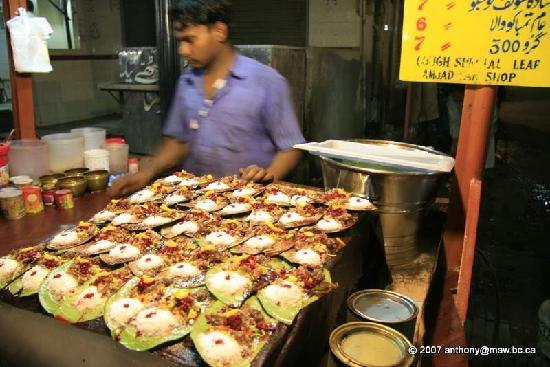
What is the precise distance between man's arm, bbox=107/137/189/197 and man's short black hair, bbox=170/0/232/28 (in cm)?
99

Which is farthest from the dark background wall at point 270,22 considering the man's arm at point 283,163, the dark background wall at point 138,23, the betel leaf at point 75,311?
the betel leaf at point 75,311

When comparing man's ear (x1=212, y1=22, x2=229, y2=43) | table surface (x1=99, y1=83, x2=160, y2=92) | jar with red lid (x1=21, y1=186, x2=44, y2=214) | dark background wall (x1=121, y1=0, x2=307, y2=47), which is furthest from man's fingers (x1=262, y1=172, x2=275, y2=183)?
dark background wall (x1=121, y1=0, x2=307, y2=47)

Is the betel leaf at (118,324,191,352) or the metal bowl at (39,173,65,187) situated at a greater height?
the metal bowl at (39,173,65,187)

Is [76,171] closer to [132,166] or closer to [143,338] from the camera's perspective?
[132,166]

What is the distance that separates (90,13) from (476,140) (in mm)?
11111

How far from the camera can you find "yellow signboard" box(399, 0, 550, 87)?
2.31 m

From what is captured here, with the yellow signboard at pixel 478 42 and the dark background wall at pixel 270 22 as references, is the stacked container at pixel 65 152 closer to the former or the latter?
the yellow signboard at pixel 478 42

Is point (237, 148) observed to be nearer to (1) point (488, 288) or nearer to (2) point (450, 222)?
(2) point (450, 222)

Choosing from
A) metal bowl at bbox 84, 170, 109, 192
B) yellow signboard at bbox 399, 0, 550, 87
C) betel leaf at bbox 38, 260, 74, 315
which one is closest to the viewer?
betel leaf at bbox 38, 260, 74, 315

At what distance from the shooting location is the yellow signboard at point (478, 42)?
2312mm

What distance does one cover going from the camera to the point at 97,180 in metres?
3.30

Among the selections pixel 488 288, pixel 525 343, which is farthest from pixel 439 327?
pixel 488 288

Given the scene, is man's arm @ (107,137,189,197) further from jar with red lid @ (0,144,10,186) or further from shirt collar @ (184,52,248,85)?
jar with red lid @ (0,144,10,186)

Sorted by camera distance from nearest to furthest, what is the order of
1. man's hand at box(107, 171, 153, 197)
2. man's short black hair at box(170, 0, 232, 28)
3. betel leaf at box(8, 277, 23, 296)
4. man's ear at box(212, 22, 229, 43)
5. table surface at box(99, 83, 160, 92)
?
betel leaf at box(8, 277, 23, 296), man's short black hair at box(170, 0, 232, 28), man's ear at box(212, 22, 229, 43), man's hand at box(107, 171, 153, 197), table surface at box(99, 83, 160, 92)
